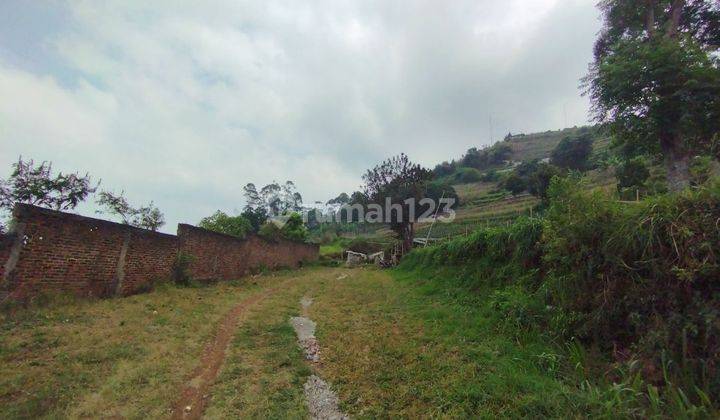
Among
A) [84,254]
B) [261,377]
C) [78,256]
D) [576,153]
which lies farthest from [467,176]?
[261,377]

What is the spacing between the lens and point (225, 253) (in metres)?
13.1

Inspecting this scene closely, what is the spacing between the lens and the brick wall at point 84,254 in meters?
5.39

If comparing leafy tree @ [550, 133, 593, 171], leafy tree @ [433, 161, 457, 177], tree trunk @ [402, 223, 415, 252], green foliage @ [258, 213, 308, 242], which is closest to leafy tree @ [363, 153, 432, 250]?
tree trunk @ [402, 223, 415, 252]

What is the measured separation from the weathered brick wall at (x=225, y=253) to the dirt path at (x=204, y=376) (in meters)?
5.39

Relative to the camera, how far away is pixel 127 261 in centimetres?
771

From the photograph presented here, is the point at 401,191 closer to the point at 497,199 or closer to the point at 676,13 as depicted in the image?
the point at 676,13

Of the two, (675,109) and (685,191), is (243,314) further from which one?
(675,109)

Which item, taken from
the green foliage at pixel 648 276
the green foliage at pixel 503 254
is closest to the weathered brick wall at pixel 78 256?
the green foliage at pixel 503 254

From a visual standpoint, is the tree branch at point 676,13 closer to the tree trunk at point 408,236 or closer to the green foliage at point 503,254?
the green foliage at point 503,254

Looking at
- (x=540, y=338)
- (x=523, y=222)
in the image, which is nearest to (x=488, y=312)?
(x=540, y=338)

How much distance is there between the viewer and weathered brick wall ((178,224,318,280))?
35.2 feet

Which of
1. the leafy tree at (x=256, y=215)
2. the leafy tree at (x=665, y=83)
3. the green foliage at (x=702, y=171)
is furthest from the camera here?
the leafy tree at (x=256, y=215)

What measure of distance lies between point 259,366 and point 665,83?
55.3 feet

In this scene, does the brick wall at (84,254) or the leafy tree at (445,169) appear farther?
the leafy tree at (445,169)
